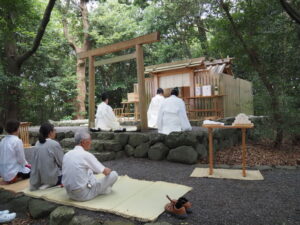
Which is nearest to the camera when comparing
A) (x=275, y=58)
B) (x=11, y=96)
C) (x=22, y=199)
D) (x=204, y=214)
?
(x=204, y=214)

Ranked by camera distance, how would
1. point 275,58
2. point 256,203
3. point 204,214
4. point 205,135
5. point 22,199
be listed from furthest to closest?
point 275,58
point 205,135
point 22,199
point 256,203
point 204,214

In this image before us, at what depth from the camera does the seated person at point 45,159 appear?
12.2ft

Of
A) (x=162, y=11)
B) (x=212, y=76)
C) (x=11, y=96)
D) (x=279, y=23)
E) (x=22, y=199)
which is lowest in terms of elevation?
(x=22, y=199)

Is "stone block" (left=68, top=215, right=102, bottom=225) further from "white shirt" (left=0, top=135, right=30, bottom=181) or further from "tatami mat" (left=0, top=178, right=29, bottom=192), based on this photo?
"white shirt" (left=0, top=135, right=30, bottom=181)

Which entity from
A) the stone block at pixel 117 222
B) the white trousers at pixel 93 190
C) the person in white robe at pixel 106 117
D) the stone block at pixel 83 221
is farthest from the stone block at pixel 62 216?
the person in white robe at pixel 106 117

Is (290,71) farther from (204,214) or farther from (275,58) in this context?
(204,214)

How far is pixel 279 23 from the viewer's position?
6.31 m

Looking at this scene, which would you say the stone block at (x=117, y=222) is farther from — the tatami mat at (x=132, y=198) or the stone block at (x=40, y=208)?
the stone block at (x=40, y=208)

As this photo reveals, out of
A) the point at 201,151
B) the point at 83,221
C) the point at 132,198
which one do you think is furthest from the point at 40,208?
the point at 201,151

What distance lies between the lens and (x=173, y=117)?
253 inches

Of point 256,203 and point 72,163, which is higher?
point 72,163

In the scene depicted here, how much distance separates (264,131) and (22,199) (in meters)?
6.59

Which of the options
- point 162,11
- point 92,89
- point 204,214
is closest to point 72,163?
point 204,214

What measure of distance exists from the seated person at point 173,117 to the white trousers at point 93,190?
3165 millimetres
